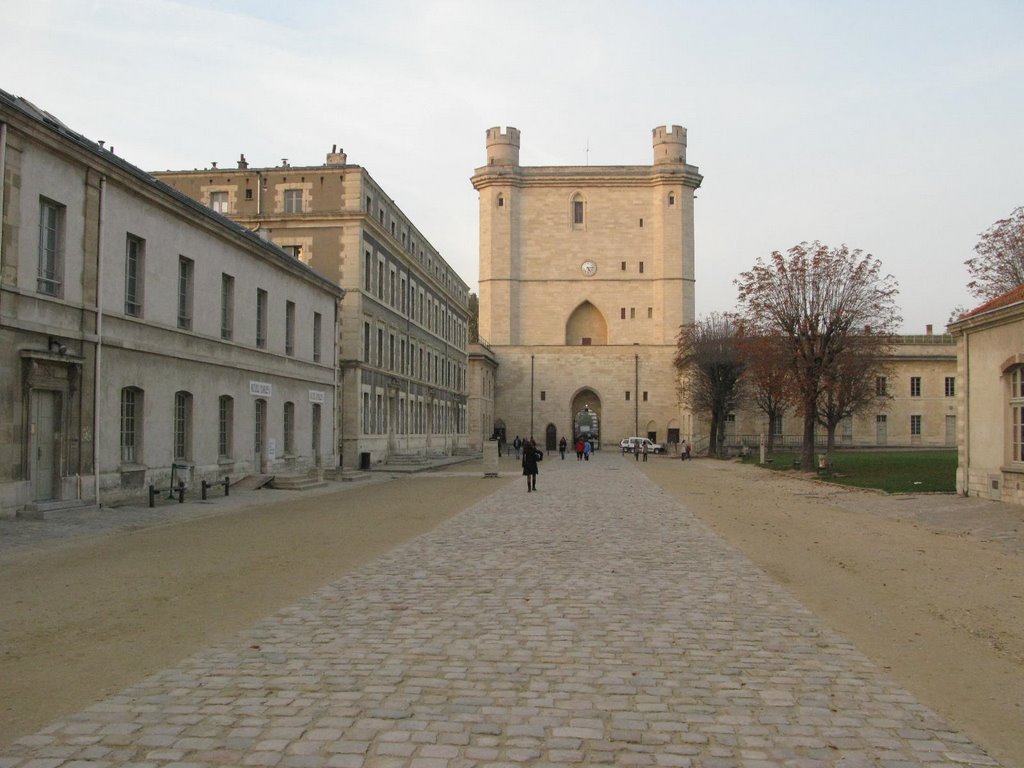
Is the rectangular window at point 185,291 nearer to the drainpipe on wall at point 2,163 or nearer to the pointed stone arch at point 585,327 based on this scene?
the drainpipe on wall at point 2,163

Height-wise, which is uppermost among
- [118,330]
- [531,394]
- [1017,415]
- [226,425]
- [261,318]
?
[261,318]

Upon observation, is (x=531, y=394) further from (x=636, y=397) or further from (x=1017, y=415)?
(x=1017, y=415)

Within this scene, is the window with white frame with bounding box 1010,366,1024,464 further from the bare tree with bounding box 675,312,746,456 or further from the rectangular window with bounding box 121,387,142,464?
the bare tree with bounding box 675,312,746,456

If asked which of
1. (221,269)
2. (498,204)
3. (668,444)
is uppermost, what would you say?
(498,204)

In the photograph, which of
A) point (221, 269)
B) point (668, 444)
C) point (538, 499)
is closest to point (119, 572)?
point (538, 499)

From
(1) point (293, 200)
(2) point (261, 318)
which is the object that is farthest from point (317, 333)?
(1) point (293, 200)

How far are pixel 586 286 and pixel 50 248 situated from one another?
6628 centimetres

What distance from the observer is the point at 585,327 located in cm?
8431

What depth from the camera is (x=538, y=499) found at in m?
22.9

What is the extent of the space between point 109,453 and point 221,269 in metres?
7.34

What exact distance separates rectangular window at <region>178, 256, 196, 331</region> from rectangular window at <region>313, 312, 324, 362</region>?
978 centimetres

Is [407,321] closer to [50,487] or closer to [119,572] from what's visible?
[50,487]

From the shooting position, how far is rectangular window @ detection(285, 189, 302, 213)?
125 feet

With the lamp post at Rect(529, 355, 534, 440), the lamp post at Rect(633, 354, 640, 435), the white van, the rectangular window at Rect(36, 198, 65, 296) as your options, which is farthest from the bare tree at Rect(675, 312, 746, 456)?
the rectangular window at Rect(36, 198, 65, 296)
